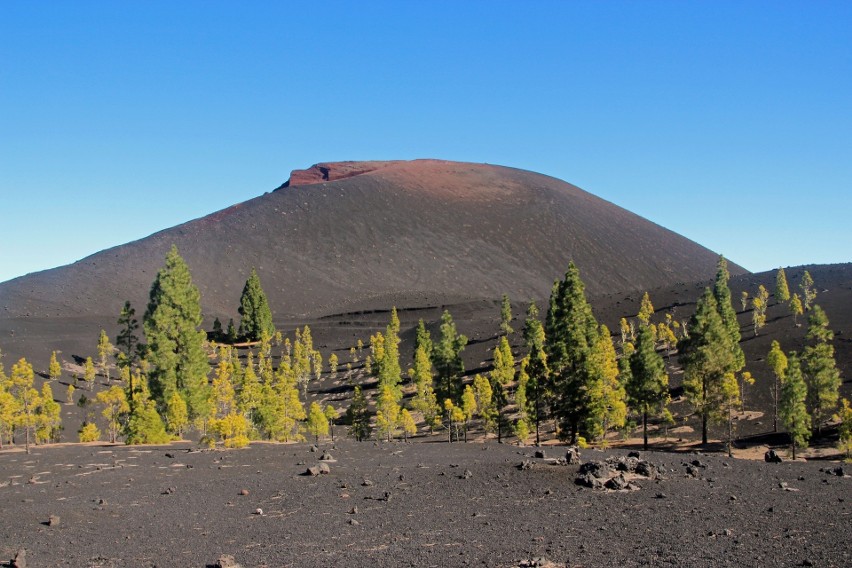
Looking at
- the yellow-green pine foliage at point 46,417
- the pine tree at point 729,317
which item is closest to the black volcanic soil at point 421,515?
the yellow-green pine foliage at point 46,417

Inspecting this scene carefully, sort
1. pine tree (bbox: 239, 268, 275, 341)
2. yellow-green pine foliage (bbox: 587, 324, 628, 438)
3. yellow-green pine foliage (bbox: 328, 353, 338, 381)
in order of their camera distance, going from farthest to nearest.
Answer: pine tree (bbox: 239, 268, 275, 341), yellow-green pine foliage (bbox: 328, 353, 338, 381), yellow-green pine foliage (bbox: 587, 324, 628, 438)

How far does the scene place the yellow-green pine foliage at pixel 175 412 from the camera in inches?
1628

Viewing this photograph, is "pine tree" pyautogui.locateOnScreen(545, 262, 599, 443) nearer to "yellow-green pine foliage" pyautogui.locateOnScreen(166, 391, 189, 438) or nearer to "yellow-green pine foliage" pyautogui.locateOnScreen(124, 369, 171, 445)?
"yellow-green pine foliage" pyautogui.locateOnScreen(124, 369, 171, 445)

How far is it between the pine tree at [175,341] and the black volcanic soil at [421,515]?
1574 centimetres

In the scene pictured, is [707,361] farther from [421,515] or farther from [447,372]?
[421,515]

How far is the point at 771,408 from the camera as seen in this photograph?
65938mm

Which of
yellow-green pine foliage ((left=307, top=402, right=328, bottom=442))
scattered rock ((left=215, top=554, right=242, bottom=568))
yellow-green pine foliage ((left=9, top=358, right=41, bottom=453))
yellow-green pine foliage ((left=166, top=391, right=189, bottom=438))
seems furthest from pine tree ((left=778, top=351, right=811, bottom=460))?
yellow-green pine foliage ((left=9, top=358, right=41, bottom=453))

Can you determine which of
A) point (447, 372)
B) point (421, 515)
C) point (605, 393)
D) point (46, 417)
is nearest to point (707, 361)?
point (605, 393)

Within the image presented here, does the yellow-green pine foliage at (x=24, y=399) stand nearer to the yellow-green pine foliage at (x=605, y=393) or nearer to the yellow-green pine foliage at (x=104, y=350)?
the yellow-green pine foliage at (x=605, y=393)

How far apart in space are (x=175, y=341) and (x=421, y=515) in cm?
3100

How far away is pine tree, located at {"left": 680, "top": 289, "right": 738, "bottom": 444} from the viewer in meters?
47.6

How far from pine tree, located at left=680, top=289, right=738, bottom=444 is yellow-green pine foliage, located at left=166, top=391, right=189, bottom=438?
34304 mm

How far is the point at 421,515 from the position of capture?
691 inches

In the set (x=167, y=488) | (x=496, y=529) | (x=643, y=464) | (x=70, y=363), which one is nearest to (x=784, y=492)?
(x=643, y=464)
